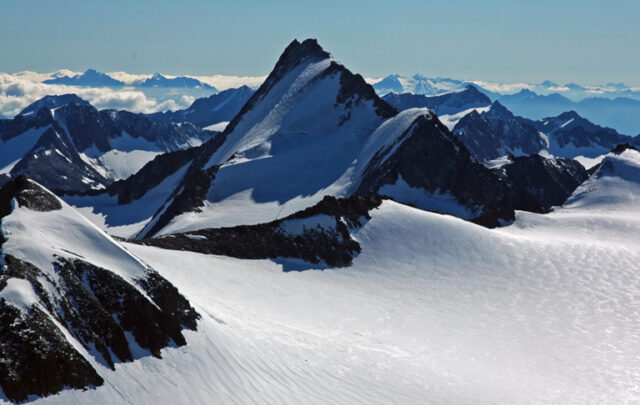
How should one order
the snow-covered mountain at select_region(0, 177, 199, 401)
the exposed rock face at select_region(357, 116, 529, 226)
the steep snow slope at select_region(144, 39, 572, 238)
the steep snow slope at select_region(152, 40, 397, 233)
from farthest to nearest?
the exposed rock face at select_region(357, 116, 529, 226), the steep snow slope at select_region(152, 40, 397, 233), the steep snow slope at select_region(144, 39, 572, 238), the snow-covered mountain at select_region(0, 177, 199, 401)

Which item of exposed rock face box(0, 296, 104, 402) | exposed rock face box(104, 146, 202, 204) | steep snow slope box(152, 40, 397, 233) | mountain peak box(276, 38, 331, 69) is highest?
mountain peak box(276, 38, 331, 69)

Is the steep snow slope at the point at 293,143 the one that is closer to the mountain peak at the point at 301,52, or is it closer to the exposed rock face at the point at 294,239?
the mountain peak at the point at 301,52

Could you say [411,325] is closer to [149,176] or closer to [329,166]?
[329,166]

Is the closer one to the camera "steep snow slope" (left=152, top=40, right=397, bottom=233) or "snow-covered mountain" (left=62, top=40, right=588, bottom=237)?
"snow-covered mountain" (left=62, top=40, right=588, bottom=237)

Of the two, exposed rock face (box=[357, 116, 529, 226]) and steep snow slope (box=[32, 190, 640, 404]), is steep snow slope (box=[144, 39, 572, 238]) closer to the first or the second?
exposed rock face (box=[357, 116, 529, 226])

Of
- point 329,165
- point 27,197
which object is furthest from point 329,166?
point 27,197

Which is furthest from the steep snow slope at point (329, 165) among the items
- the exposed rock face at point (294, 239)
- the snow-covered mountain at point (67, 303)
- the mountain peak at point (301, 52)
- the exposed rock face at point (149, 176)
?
the snow-covered mountain at point (67, 303)

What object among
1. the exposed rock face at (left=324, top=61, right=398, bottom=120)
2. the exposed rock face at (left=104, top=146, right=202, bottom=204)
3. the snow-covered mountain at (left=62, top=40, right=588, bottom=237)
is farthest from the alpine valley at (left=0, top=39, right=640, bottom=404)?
the exposed rock face at (left=104, top=146, right=202, bottom=204)
